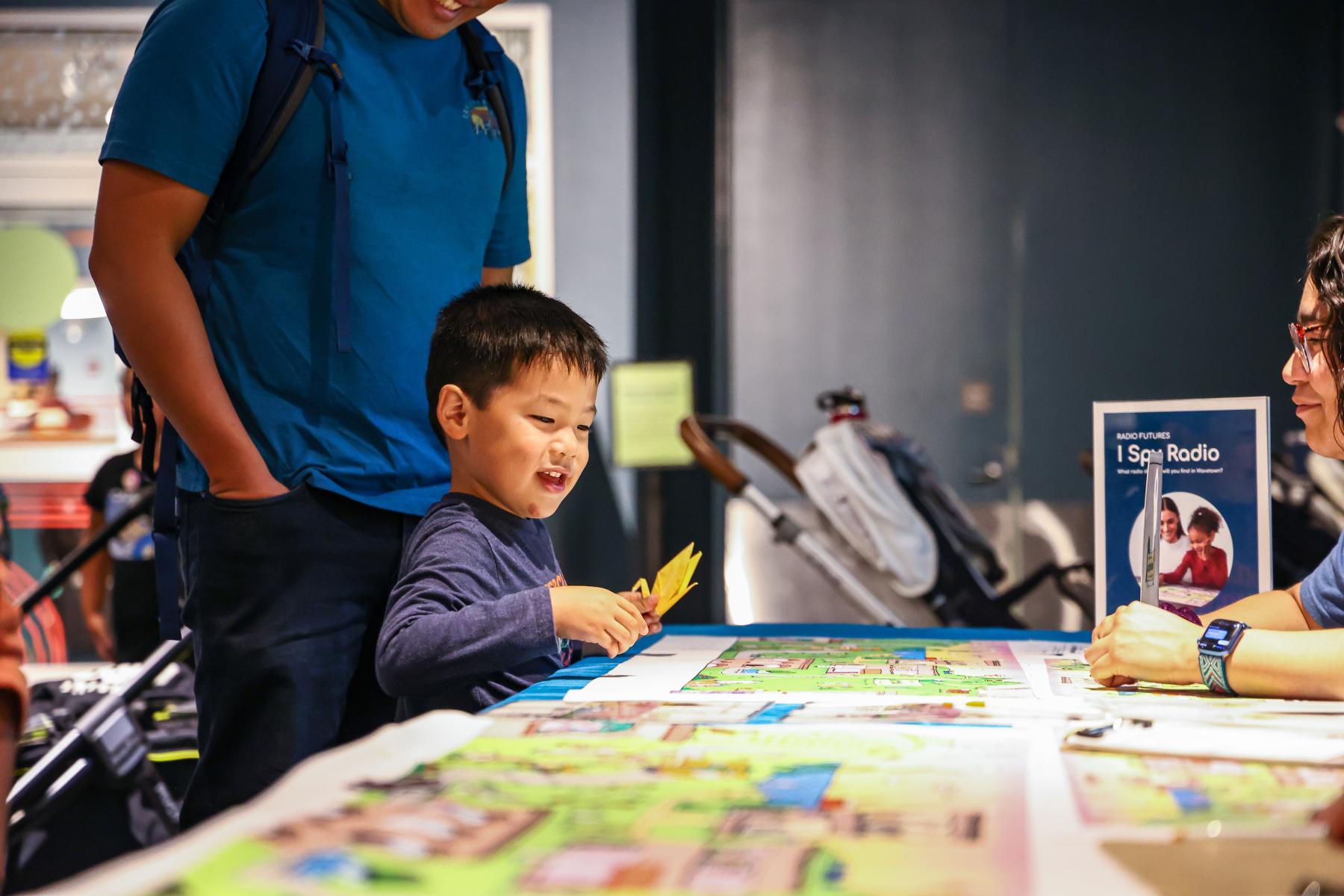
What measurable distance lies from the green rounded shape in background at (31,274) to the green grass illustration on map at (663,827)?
4708mm

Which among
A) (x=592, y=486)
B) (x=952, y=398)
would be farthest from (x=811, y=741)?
(x=952, y=398)

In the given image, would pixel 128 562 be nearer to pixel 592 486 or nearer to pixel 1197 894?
pixel 592 486

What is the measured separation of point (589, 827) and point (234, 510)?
2.93 feet

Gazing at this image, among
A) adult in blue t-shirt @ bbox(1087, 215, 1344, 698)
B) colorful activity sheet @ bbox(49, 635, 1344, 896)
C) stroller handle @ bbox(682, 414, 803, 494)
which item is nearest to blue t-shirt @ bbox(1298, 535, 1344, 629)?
adult in blue t-shirt @ bbox(1087, 215, 1344, 698)

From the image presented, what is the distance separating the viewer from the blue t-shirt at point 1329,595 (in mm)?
1426

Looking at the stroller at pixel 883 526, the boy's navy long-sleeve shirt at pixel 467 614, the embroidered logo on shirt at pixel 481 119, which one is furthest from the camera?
the stroller at pixel 883 526

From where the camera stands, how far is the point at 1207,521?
146cm

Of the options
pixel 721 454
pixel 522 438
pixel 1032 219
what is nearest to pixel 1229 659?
pixel 522 438

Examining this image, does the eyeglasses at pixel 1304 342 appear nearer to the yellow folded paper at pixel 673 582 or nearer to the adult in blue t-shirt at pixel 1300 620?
the adult in blue t-shirt at pixel 1300 620

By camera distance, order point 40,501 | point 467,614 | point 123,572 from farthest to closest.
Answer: point 40,501
point 123,572
point 467,614

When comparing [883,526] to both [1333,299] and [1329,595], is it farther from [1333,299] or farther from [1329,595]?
[1333,299]

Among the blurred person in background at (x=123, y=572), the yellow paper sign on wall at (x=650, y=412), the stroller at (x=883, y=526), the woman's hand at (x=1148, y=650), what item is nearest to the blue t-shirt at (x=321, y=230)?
the woman's hand at (x=1148, y=650)

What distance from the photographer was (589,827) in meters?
0.67

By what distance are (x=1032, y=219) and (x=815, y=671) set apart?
438cm
